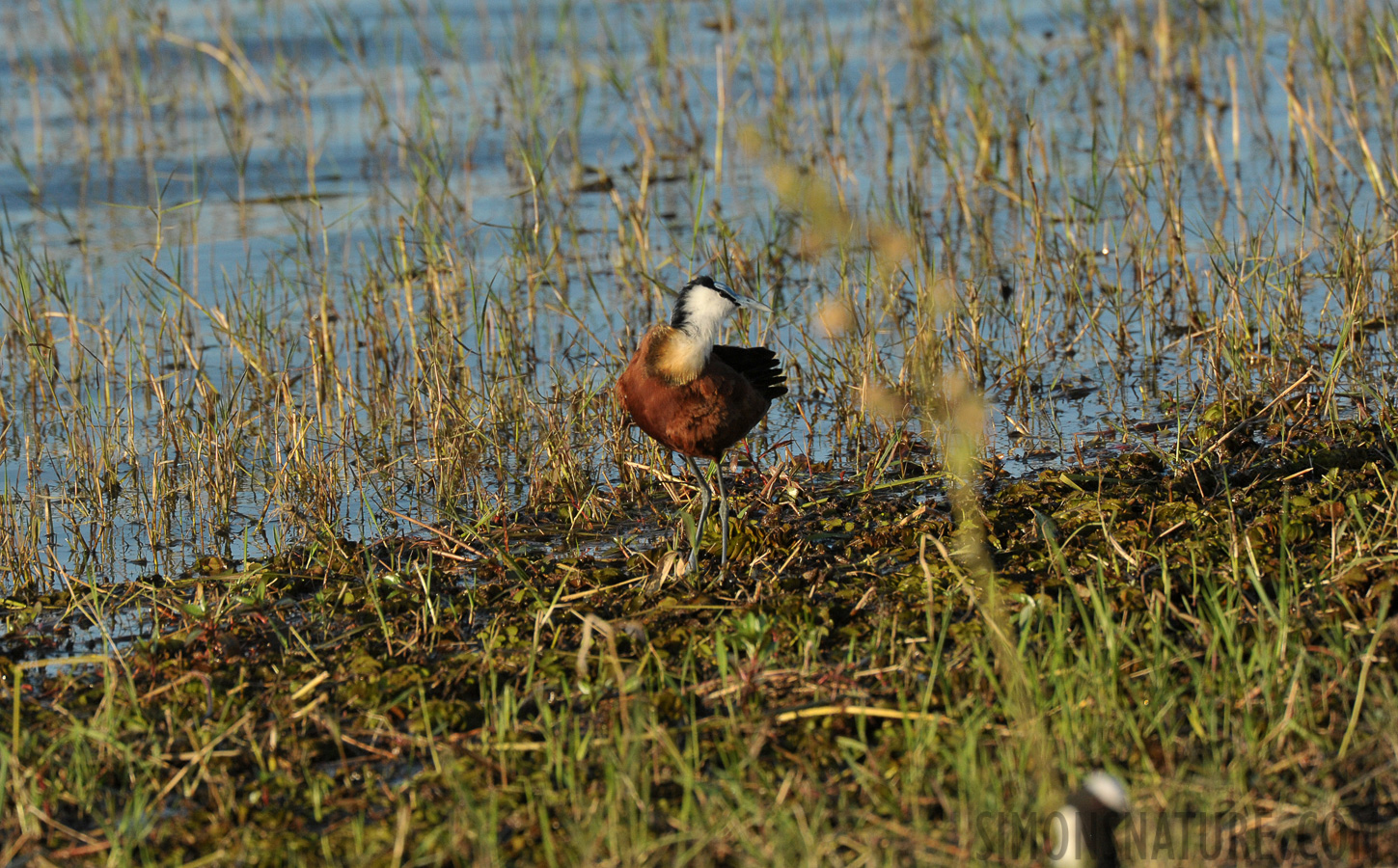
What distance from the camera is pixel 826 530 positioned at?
4746mm

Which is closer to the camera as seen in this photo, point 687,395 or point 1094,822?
point 1094,822

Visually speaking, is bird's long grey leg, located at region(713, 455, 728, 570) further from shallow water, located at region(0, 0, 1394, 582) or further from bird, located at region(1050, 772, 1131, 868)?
bird, located at region(1050, 772, 1131, 868)

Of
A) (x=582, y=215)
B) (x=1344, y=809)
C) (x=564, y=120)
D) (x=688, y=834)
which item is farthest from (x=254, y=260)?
(x=1344, y=809)

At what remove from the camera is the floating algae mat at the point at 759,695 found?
293 cm

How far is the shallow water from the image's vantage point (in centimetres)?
578

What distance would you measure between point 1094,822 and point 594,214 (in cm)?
687

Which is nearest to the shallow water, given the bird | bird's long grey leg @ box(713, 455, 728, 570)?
bird's long grey leg @ box(713, 455, 728, 570)

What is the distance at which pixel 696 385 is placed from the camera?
4.42 m

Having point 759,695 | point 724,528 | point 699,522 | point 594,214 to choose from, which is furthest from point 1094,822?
point 594,214

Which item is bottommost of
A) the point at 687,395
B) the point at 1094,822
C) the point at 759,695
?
the point at 759,695

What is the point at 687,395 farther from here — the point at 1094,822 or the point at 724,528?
the point at 1094,822

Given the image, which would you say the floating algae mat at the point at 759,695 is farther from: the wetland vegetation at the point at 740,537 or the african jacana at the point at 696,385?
the african jacana at the point at 696,385

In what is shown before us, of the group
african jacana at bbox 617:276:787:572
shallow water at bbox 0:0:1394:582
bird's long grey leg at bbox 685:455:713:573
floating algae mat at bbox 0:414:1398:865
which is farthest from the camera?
shallow water at bbox 0:0:1394:582

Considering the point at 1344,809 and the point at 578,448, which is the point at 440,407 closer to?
the point at 578,448
